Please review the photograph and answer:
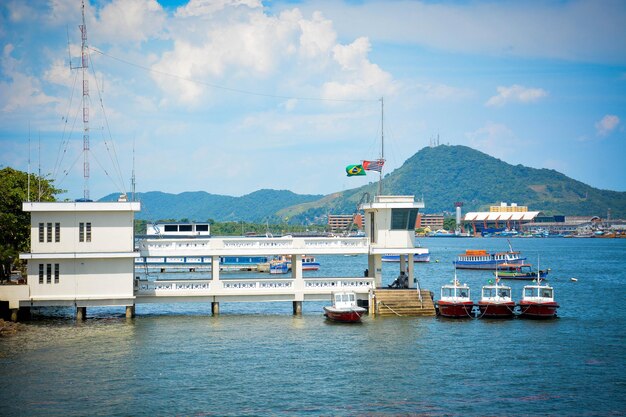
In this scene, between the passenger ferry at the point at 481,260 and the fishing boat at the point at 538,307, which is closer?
the fishing boat at the point at 538,307

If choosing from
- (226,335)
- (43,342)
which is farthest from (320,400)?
(43,342)

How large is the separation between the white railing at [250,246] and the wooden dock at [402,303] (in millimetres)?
3502

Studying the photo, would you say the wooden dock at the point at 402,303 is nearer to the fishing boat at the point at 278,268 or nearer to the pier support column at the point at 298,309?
the pier support column at the point at 298,309

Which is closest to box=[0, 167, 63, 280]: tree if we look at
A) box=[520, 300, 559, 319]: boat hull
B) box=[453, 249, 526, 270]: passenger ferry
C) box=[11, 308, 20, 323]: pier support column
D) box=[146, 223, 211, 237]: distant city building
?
box=[11, 308, 20, 323]: pier support column

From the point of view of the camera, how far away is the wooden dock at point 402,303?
53.6 m

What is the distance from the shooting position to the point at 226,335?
4831 centimetres

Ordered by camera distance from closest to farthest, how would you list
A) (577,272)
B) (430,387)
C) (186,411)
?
(186,411) → (430,387) → (577,272)

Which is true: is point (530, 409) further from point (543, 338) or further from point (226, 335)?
point (226, 335)

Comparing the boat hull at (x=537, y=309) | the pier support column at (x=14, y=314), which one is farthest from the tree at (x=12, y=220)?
the boat hull at (x=537, y=309)

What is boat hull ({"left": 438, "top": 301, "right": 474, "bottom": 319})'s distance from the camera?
54.3 meters

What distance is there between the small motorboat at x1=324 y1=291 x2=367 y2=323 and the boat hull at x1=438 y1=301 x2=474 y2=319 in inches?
217

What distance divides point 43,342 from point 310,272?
84379mm

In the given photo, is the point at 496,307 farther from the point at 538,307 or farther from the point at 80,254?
the point at 80,254

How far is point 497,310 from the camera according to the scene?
181 feet
